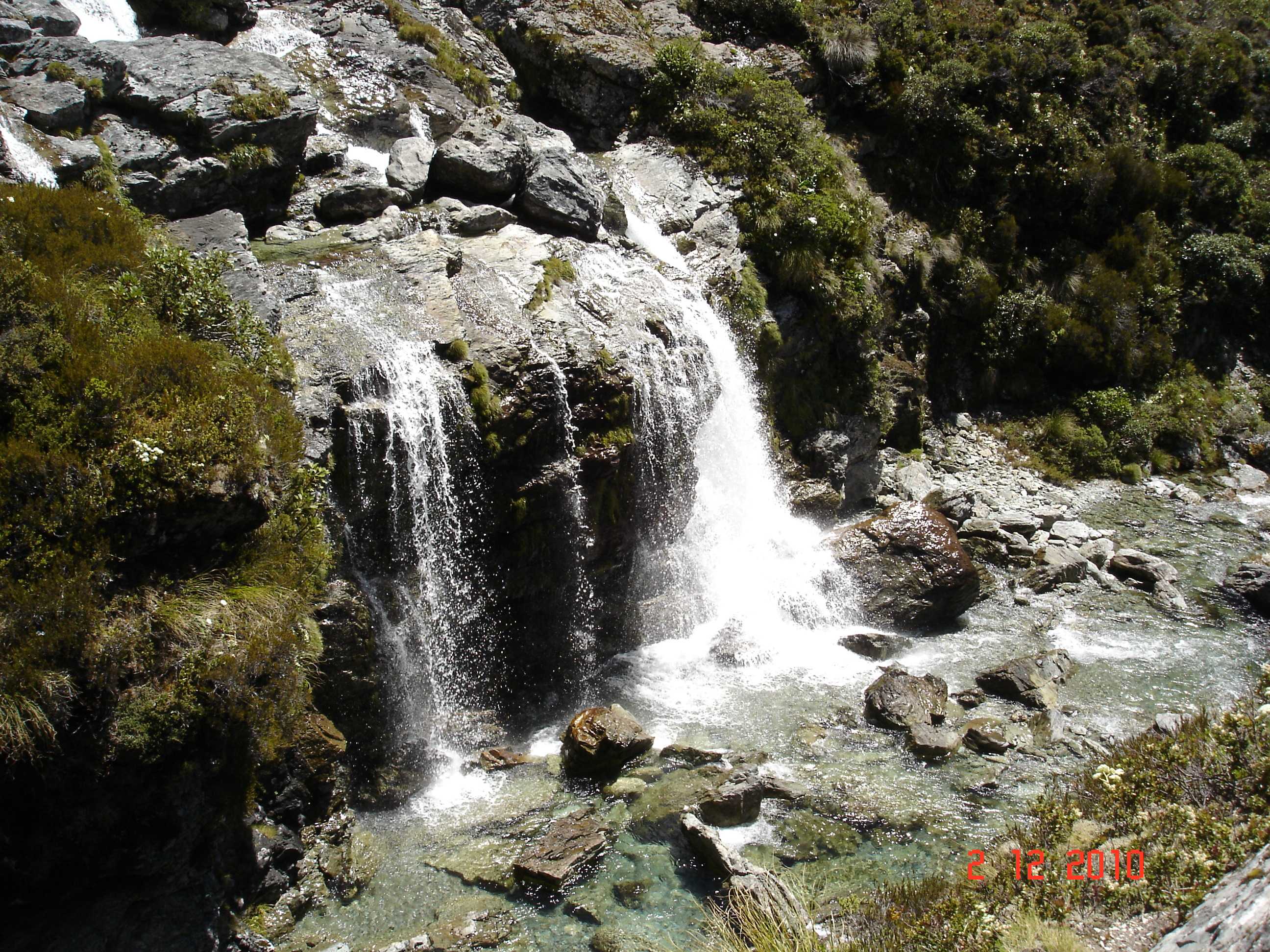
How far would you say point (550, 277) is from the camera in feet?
43.8

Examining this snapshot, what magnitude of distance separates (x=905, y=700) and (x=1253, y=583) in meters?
8.70

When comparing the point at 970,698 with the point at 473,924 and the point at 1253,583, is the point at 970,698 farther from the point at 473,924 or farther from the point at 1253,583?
the point at 473,924

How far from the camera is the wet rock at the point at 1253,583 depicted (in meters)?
14.6

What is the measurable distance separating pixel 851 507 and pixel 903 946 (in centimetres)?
1275

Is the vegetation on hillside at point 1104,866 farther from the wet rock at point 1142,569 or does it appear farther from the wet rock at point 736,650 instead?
the wet rock at point 1142,569

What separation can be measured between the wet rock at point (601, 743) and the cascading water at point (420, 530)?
5.55 feet

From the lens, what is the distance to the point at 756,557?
15203mm

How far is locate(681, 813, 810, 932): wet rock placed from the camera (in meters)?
6.79

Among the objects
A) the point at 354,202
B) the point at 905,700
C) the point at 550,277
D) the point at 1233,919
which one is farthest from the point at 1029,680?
the point at 354,202

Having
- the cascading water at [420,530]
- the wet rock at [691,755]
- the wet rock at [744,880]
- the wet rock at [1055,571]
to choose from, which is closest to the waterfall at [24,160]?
the cascading water at [420,530]

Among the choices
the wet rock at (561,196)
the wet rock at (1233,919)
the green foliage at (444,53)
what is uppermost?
the green foliage at (444,53)

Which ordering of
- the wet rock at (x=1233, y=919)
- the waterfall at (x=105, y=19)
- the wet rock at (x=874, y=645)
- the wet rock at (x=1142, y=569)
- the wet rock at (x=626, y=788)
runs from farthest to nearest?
the wet rock at (x=1142, y=569), the waterfall at (x=105, y=19), the wet rock at (x=874, y=645), the wet rock at (x=626, y=788), the wet rock at (x=1233, y=919)
